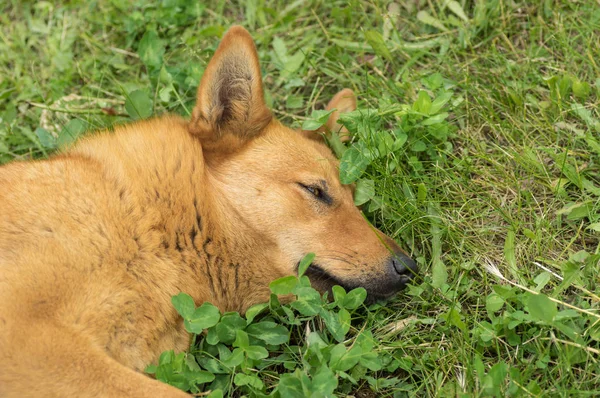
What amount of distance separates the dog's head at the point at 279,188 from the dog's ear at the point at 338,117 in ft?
1.42

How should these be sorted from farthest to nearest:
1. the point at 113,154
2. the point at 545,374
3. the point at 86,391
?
1. the point at 113,154
2. the point at 545,374
3. the point at 86,391

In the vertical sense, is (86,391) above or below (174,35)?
below

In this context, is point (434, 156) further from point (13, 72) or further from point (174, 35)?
point (13, 72)

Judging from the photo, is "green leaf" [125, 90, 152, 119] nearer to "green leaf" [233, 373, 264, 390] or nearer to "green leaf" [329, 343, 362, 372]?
"green leaf" [233, 373, 264, 390]

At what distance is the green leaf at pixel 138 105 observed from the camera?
199 inches

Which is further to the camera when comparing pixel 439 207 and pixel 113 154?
pixel 439 207

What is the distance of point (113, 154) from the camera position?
12.6ft

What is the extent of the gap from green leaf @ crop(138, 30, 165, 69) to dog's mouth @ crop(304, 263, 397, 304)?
2.49 m

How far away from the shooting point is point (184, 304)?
3.44m

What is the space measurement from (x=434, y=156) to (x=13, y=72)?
3.64 meters

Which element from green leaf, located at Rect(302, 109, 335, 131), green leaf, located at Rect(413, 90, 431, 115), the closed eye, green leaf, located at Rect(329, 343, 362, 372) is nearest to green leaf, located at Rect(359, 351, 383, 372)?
green leaf, located at Rect(329, 343, 362, 372)

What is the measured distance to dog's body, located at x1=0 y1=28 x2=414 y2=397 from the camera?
3.12m

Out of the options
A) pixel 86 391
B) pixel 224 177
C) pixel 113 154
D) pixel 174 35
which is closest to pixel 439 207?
pixel 224 177

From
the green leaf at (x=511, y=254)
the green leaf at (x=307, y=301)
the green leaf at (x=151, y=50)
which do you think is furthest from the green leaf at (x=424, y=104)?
the green leaf at (x=151, y=50)
